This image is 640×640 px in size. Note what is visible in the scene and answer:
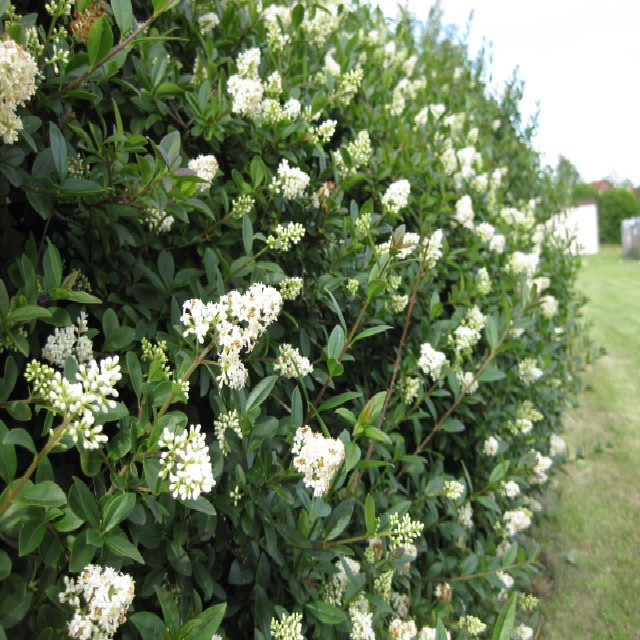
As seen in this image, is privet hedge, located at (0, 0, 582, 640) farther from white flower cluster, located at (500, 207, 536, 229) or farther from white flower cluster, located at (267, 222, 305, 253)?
white flower cluster, located at (500, 207, 536, 229)

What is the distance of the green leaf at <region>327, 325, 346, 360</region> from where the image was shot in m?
1.67

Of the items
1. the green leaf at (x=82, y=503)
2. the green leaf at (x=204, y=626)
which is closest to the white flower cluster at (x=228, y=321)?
the green leaf at (x=82, y=503)

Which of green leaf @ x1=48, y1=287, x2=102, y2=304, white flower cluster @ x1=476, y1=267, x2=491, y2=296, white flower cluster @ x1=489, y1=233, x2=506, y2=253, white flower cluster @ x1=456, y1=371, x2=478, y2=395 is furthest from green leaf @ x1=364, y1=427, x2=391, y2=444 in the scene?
white flower cluster @ x1=489, y1=233, x2=506, y2=253

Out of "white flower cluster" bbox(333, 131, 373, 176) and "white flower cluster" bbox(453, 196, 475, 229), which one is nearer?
"white flower cluster" bbox(333, 131, 373, 176)

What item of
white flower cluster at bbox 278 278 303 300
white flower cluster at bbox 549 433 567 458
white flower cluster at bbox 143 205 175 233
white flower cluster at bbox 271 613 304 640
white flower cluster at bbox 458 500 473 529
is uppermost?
white flower cluster at bbox 143 205 175 233

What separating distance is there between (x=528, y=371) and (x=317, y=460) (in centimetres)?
223

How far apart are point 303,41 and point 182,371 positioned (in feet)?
6.50

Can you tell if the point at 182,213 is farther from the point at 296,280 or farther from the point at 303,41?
the point at 303,41

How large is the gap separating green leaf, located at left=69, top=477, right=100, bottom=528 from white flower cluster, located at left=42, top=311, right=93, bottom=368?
0.30m

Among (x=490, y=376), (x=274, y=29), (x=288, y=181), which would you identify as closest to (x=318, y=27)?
(x=274, y=29)

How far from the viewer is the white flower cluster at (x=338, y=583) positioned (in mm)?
1744

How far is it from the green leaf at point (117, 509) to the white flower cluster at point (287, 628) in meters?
0.55

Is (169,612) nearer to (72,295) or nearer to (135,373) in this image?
(135,373)

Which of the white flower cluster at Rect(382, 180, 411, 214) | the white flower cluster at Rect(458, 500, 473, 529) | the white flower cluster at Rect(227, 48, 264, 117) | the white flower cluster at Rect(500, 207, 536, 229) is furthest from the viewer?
the white flower cluster at Rect(500, 207, 536, 229)
